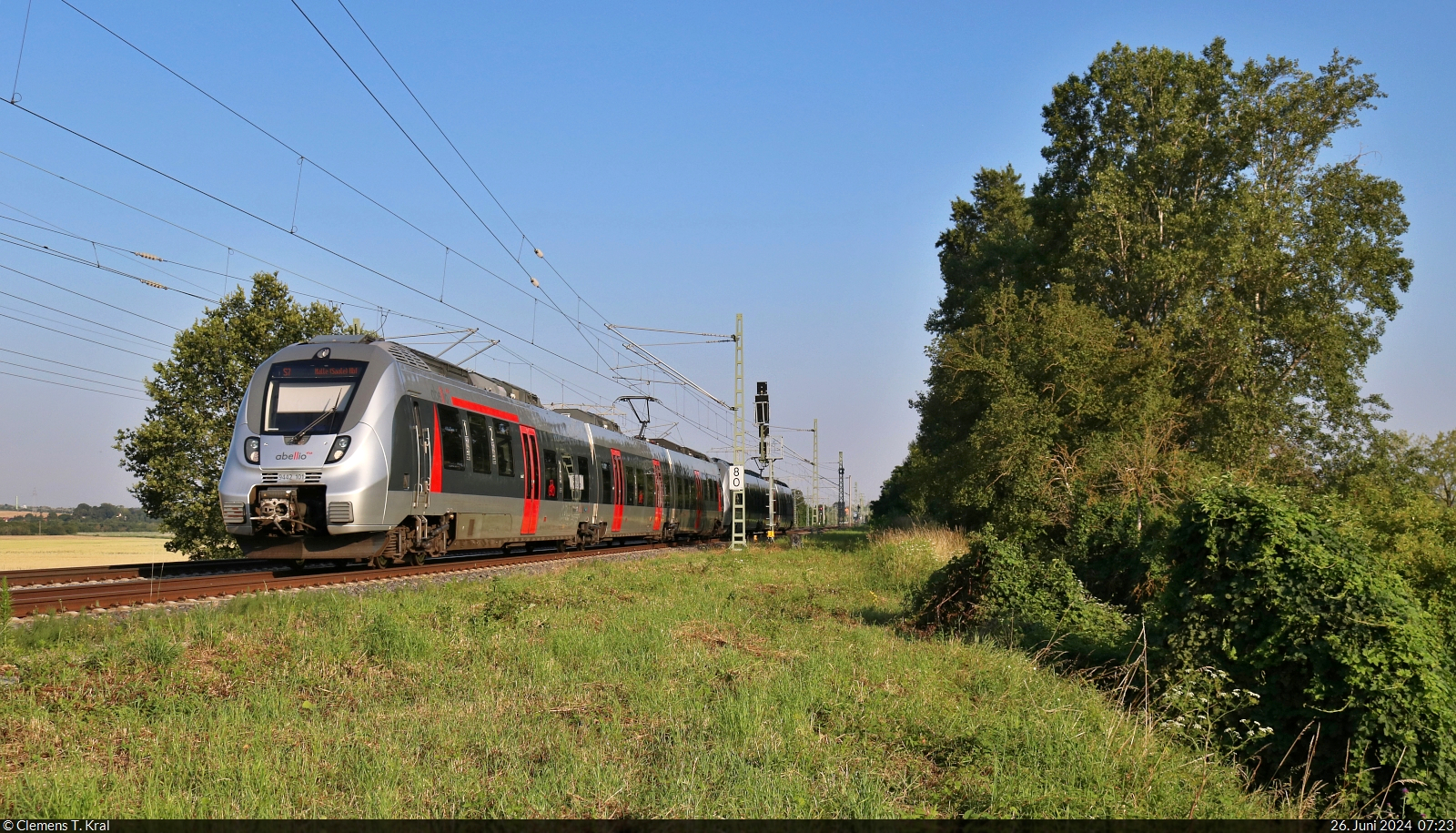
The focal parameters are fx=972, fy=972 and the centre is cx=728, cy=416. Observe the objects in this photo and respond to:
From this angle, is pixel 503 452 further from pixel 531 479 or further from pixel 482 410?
pixel 531 479

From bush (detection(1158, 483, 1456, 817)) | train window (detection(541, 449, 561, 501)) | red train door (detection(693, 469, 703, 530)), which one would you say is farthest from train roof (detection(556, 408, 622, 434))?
bush (detection(1158, 483, 1456, 817))

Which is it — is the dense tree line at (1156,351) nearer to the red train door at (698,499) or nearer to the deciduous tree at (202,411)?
the red train door at (698,499)

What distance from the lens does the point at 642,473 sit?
3350cm

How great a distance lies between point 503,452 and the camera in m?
20.4

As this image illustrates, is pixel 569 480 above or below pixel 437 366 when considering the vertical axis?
below

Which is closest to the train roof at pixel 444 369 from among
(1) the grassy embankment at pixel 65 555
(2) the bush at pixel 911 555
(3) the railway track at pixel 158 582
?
(3) the railway track at pixel 158 582

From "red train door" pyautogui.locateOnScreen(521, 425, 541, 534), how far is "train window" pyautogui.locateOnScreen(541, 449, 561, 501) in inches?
14.9

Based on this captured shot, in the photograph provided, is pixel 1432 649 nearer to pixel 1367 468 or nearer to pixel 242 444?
pixel 242 444

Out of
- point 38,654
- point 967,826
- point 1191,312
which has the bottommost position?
point 967,826

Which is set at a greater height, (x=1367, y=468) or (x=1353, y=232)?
(x=1353, y=232)

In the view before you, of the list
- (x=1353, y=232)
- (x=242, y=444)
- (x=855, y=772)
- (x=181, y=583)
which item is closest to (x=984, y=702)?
(x=855, y=772)

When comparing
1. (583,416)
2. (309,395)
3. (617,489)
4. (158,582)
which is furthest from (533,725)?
(617,489)

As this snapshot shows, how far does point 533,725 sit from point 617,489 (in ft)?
76.6

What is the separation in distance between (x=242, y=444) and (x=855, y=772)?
40.5 feet
